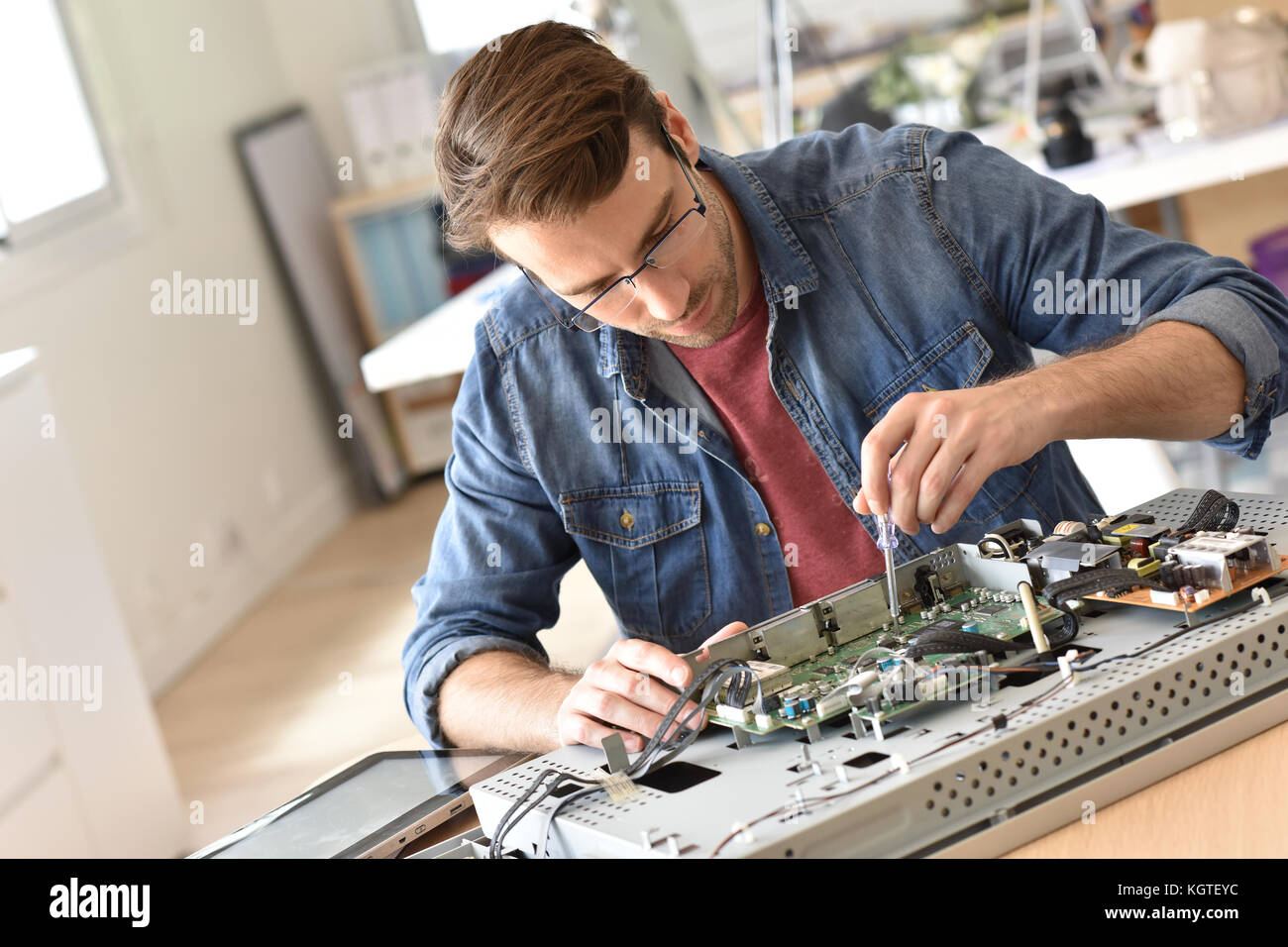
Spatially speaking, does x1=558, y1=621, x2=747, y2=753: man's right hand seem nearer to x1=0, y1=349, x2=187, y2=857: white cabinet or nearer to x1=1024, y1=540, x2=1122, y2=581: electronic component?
x1=1024, y1=540, x2=1122, y2=581: electronic component

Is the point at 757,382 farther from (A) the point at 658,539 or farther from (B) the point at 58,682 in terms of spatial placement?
(B) the point at 58,682

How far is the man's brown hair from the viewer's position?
4.13 feet

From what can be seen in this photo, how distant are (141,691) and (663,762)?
2.20 metres

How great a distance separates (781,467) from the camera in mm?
1500

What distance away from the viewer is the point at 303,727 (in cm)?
343

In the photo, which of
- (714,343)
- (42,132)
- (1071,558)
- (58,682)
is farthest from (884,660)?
(42,132)

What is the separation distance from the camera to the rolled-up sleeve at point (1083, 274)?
4.07ft

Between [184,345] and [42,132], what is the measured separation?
761 mm

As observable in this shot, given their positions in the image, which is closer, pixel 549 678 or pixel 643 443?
pixel 549 678

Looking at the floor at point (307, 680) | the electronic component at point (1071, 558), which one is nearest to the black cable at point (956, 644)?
the electronic component at point (1071, 558)

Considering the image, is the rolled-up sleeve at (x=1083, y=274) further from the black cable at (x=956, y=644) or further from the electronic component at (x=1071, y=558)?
the black cable at (x=956, y=644)

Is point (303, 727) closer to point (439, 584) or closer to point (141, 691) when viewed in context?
point (141, 691)
